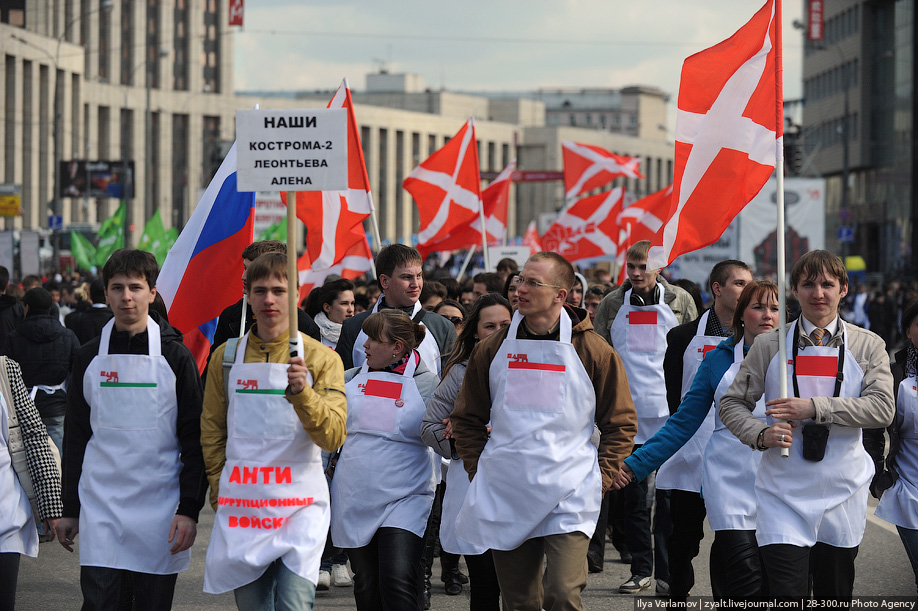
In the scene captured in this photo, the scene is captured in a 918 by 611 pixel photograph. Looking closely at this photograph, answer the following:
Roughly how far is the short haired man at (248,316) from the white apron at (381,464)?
639 millimetres

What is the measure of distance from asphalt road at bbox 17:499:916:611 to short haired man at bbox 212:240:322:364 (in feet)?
5.35

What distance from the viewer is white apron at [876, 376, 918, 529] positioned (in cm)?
591

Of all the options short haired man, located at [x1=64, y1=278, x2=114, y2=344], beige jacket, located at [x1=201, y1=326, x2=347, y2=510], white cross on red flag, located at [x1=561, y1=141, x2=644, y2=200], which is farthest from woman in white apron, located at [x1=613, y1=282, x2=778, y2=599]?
white cross on red flag, located at [x1=561, y1=141, x2=644, y2=200]

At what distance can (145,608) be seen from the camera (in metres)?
4.85

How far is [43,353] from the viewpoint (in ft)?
33.2

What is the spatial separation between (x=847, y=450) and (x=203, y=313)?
3377mm

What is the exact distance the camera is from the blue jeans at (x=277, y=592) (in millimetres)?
4699

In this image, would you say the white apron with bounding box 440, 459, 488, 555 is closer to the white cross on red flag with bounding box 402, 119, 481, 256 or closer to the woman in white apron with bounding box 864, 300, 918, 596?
the woman in white apron with bounding box 864, 300, 918, 596

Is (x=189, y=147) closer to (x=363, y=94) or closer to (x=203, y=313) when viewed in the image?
(x=363, y=94)

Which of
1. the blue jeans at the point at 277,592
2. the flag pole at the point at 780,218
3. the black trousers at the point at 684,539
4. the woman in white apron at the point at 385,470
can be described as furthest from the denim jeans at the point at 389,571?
the flag pole at the point at 780,218

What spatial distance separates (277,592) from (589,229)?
14262 mm

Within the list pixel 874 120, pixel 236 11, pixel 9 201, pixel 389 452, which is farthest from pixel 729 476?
pixel 874 120

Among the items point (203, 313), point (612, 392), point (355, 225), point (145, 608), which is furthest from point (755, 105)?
point (355, 225)

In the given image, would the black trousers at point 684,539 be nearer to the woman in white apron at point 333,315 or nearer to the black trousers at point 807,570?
the black trousers at point 807,570
